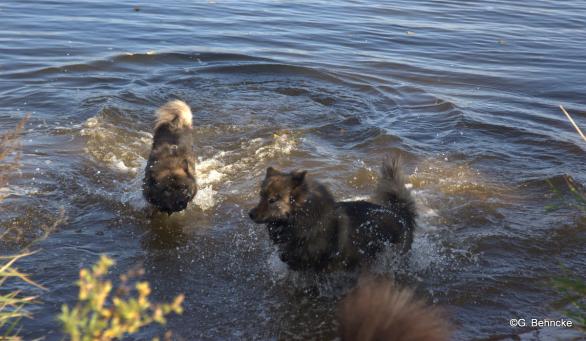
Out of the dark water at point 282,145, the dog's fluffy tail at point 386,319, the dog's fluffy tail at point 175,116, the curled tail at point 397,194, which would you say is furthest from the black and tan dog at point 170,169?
the dog's fluffy tail at point 386,319

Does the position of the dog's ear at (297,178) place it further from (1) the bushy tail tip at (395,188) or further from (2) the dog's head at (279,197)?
(1) the bushy tail tip at (395,188)

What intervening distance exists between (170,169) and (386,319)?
448 centimetres

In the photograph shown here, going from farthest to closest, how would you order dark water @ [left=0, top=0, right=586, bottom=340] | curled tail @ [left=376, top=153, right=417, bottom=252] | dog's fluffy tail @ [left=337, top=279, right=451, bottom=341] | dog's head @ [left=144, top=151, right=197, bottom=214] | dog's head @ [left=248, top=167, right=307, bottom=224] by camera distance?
dog's head @ [left=144, top=151, right=197, bottom=214] → curled tail @ [left=376, top=153, right=417, bottom=252] → dark water @ [left=0, top=0, right=586, bottom=340] → dog's head @ [left=248, top=167, right=307, bottom=224] → dog's fluffy tail @ [left=337, top=279, right=451, bottom=341]

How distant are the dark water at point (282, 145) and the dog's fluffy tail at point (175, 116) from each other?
0.73 meters

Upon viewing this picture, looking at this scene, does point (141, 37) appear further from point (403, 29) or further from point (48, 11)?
point (403, 29)

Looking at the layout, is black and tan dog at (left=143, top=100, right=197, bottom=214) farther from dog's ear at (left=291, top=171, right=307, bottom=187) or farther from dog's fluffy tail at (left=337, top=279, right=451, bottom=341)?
dog's fluffy tail at (left=337, top=279, right=451, bottom=341)

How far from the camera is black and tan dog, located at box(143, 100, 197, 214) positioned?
657cm

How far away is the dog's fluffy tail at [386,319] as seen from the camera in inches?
105

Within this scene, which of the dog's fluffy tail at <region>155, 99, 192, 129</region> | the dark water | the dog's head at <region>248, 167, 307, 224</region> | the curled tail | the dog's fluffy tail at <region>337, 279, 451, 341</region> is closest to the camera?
the dog's fluffy tail at <region>337, 279, 451, 341</region>

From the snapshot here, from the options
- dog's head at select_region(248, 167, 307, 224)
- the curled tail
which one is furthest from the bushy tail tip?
dog's head at select_region(248, 167, 307, 224)

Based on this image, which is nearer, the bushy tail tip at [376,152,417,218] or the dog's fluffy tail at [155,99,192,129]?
the bushy tail tip at [376,152,417,218]

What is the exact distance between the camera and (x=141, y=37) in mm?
14344

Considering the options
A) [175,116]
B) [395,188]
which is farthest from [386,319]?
[175,116]

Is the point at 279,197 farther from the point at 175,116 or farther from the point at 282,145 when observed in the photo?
the point at 282,145
